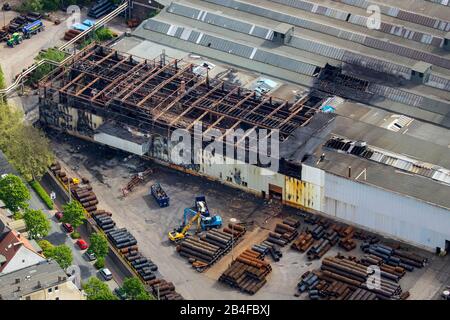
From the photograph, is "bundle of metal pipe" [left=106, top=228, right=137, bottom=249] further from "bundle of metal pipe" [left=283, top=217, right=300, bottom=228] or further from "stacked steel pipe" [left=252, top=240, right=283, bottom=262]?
"bundle of metal pipe" [left=283, top=217, right=300, bottom=228]

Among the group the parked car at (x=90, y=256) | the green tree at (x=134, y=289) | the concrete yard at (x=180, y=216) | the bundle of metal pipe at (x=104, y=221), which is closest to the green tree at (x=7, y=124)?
the concrete yard at (x=180, y=216)

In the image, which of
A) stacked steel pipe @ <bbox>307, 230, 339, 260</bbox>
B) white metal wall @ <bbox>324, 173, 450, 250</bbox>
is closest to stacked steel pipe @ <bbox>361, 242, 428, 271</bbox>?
white metal wall @ <bbox>324, 173, 450, 250</bbox>

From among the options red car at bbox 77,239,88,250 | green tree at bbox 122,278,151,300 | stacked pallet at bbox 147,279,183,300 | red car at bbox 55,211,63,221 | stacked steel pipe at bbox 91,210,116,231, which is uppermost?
green tree at bbox 122,278,151,300

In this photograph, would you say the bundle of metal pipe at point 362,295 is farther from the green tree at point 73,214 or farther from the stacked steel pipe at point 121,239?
the green tree at point 73,214

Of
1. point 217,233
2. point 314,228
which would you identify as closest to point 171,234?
point 217,233

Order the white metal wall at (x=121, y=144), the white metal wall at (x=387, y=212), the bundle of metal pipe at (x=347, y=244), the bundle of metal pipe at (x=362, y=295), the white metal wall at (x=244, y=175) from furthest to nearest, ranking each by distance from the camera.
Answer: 1. the white metal wall at (x=121, y=144)
2. the white metal wall at (x=244, y=175)
3. the bundle of metal pipe at (x=347, y=244)
4. the white metal wall at (x=387, y=212)
5. the bundle of metal pipe at (x=362, y=295)

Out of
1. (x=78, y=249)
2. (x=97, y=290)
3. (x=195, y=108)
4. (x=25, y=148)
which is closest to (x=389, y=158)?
(x=195, y=108)

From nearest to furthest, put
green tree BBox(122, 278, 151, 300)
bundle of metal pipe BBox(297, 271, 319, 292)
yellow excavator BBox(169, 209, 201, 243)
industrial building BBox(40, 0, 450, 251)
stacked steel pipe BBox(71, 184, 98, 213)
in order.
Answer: green tree BBox(122, 278, 151, 300) < bundle of metal pipe BBox(297, 271, 319, 292) < industrial building BBox(40, 0, 450, 251) < yellow excavator BBox(169, 209, 201, 243) < stacked steel pipe BBox(71, 184, 98, 213)
